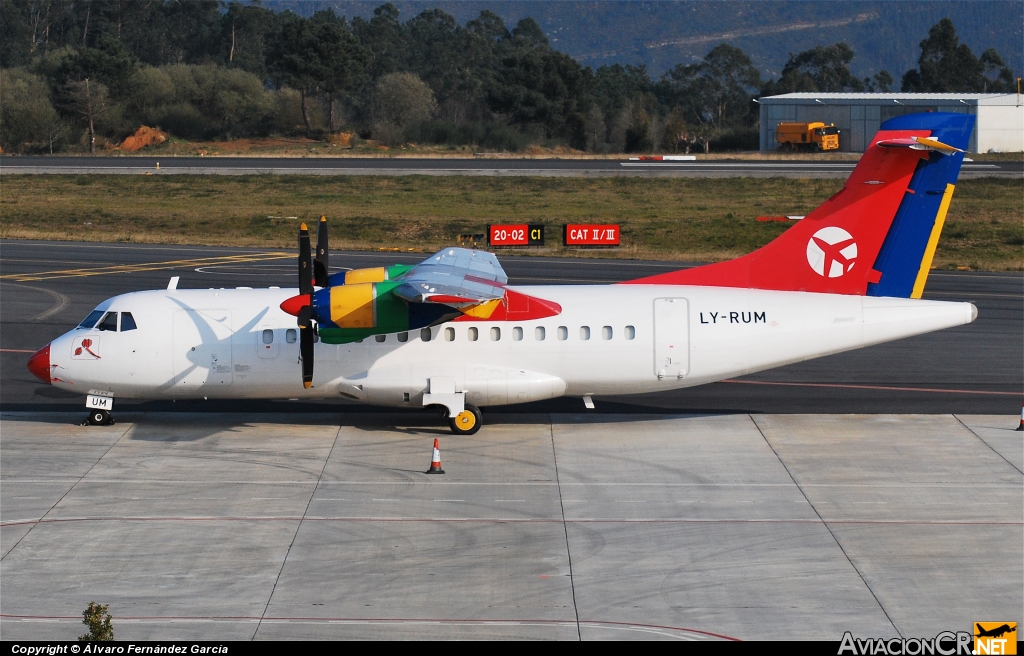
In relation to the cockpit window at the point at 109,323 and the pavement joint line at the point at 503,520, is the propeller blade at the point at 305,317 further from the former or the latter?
the cockpit window at the point at 109,323

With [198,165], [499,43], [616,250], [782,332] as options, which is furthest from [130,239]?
[499,43]

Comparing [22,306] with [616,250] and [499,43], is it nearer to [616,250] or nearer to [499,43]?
[616,250]

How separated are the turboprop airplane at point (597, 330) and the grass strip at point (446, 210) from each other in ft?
77.3

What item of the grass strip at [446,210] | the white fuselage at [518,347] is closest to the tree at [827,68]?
the grass strip at [446,210]

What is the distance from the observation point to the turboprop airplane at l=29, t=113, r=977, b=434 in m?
21.7

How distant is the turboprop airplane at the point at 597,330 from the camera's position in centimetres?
2169

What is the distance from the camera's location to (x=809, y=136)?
9219 centimetres

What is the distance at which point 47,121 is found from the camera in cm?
9144

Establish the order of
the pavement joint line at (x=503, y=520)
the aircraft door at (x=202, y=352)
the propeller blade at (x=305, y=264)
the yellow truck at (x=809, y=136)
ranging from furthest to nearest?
the yellow truck at (x=809, y=136) < the aircraft door at (x=202, y=352) < the propeller blade at (x=305, y=264) < the pavement joint line at (x=503, y=520)

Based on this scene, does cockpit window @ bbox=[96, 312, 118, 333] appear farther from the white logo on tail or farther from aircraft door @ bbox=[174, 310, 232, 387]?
the white logo on tail

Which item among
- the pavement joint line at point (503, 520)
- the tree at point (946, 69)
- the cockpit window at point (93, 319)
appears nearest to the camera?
the pavement joint line at point (503, 520)

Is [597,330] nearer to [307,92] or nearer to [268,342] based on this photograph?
[268,342]

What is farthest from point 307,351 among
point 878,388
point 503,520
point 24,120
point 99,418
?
point 24,120

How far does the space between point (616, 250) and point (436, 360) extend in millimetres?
27971
